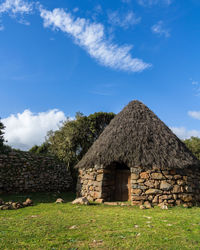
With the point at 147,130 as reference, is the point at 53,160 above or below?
below

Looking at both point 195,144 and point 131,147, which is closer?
point 131,147

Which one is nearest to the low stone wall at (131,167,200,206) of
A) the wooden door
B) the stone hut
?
the stone hut

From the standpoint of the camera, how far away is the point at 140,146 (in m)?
9.55

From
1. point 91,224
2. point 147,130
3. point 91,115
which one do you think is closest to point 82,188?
point 147,130

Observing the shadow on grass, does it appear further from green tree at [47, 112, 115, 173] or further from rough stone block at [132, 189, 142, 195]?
green tree at [47, 112, 115, 173]

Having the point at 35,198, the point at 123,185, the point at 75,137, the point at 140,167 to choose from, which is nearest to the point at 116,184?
the point at 123,185

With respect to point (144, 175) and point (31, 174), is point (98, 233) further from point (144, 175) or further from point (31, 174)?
point (31, 174)

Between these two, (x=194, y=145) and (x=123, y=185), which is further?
(x=194, y=145)

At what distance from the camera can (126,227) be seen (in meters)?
4.89

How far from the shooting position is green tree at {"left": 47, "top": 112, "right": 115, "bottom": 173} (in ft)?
58.3

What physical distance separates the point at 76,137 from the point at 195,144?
58.1ft

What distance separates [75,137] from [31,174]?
590cm

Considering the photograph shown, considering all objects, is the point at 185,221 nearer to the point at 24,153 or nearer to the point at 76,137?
the point at 24,153

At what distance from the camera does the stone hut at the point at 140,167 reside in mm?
8820
